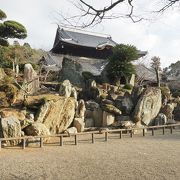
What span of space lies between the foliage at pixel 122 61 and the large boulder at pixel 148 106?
3.90 meters

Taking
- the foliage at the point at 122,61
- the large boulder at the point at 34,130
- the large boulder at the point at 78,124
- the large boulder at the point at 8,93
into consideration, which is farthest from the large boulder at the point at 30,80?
the foliage at the point at 122,61

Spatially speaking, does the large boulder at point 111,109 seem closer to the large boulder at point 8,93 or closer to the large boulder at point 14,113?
the large boulder at point 14,113

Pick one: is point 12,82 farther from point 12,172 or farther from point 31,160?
point 12,172

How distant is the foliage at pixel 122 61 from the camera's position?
69.8ft

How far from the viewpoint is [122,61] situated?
70.3ft

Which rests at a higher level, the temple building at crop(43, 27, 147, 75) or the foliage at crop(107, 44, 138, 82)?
the temple building at crop(43, 27, 147, 75)

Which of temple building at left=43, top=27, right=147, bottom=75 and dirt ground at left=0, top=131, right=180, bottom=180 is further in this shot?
temple building at left=43, top=27, right=147, bottom=75

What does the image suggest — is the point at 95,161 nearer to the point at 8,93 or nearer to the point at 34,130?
the point at 34,130

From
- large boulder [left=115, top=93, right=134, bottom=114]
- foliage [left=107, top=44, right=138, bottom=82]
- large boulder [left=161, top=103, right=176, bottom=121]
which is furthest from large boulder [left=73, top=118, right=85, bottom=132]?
foliage [left=107, top=44, right=138, bottom=82]

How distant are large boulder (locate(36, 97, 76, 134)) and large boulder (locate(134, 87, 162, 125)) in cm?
393

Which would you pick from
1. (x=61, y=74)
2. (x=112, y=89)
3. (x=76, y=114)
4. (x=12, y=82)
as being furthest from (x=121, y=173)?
(x=61, y=74)

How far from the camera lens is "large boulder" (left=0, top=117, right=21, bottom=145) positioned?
37.4ft

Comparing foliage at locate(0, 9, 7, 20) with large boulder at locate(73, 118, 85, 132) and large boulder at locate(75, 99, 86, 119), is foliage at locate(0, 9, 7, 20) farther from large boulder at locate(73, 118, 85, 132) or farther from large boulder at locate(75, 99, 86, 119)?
large boulder at locate(73, 118, 85, 132)

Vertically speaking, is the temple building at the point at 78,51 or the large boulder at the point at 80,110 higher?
the temple building at the point at 78,51
